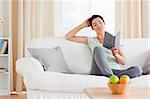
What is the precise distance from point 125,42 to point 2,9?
2067mm

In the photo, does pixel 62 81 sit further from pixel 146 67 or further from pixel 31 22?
pixel 31 22

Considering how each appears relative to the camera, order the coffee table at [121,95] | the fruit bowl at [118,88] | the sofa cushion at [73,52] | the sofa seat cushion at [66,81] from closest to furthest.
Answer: the coffee table at [121,95] → the fruit bowl at [118,88] → the sofa seat cushion at [66,81] → the sofa cushion at [73,52]

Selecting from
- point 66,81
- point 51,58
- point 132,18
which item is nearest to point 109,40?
point 51,58

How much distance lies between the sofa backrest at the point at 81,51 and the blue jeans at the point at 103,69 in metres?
0.30

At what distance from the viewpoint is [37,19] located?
4945mm

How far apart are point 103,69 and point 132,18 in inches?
80.5

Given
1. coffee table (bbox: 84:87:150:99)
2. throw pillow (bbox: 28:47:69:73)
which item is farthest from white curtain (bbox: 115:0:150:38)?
coffee table (bbox: 84:87:150:99)

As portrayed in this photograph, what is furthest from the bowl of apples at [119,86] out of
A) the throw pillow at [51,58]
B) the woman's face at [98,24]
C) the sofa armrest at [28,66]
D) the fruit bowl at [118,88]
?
the woman's face at [98,24]

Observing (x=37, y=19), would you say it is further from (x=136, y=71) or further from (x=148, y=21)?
(x=136, y=71)

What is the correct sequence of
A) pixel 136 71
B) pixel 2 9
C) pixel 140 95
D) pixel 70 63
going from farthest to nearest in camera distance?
pixel 2 9 → pixel 70 63 → pixel 136 71 → pixel 140 95

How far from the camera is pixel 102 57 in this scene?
3262 mm

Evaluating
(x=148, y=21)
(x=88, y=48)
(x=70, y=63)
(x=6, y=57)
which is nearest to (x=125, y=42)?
(x=88, y=48)

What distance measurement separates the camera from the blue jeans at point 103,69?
3184mm

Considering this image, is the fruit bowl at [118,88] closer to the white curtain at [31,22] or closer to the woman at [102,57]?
the woman at [102,57]
